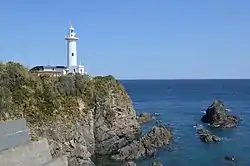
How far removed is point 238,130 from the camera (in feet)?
246

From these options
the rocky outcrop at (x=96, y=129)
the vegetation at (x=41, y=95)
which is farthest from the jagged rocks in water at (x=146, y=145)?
the vegetation at (x=41, y=95)

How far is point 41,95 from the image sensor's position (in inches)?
1984

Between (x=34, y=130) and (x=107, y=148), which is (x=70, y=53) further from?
(x=34, y=130)

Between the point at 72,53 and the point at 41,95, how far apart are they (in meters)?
18.2

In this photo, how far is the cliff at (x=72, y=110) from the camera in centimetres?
4634

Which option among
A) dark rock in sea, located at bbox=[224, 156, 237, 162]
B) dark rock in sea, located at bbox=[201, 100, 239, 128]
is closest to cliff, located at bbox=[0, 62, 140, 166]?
dark rock in sea, located at bbox=[224, 156, 237, 162]

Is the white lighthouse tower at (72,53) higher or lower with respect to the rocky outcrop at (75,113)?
higher

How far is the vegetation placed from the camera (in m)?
45.8

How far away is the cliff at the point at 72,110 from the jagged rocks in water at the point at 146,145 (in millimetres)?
2526

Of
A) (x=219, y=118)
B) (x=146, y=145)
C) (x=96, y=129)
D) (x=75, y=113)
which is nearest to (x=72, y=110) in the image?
(x=75, y=113)

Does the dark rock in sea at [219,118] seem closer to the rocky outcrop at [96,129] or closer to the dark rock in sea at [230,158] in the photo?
the rocky outcrop at [96,129]

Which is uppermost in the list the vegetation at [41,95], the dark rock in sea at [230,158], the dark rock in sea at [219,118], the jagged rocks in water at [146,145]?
the vegetation at [41,95]

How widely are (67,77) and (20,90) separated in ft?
28.4

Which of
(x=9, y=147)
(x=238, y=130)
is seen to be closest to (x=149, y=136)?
(x=238, y=130)
